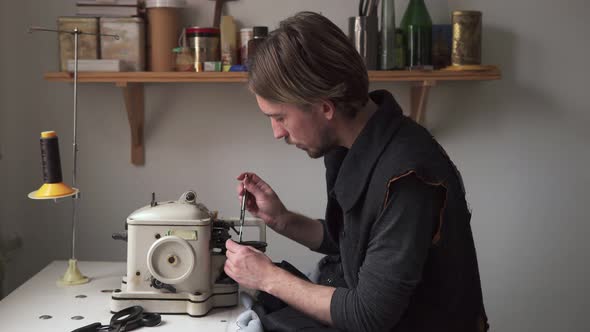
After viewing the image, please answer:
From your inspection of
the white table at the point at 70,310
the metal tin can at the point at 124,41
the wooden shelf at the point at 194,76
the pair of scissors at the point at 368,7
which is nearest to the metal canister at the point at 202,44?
the wooden shelf at the point at 194,76

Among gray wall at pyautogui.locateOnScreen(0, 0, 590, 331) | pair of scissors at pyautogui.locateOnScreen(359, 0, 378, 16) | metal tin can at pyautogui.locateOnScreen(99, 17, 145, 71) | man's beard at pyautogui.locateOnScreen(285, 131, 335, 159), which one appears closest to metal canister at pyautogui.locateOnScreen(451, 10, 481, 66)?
gray wall at pyautogui.locateOnScreen(0, 0, 590, 331)

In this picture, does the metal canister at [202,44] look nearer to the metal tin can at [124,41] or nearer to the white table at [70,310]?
the metal tin can at [124,41]

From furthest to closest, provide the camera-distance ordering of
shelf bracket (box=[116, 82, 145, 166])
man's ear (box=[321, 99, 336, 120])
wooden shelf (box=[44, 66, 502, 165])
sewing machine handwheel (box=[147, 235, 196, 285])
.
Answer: shelf bracket (box=[116, 82, 145, 166])
wooden shelf (box=[44, 66, 502, 165])
sewing machine handwheel (box=[147, 235, 196, 285])
man's ear (box=[321, 99, 336, 120])

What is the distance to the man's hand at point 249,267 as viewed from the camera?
1.66m

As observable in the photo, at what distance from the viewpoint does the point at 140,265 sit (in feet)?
5.99

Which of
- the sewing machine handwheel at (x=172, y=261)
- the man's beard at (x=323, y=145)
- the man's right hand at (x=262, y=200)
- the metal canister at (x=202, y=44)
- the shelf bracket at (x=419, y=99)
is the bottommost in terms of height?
the sewing machine handwheel at (x=172, y=261)

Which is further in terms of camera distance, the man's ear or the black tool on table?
the black tool on table

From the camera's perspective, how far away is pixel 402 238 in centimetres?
146

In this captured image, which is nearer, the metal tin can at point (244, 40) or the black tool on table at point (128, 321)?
the black tool on table at point (128, 321)

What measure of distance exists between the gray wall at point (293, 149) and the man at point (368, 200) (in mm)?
944

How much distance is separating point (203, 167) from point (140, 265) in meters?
0.82

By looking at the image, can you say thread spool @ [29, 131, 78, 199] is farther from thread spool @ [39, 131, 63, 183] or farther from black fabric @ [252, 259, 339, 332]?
black fabric @ [252, 259, 339, 332]

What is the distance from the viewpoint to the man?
1.48 m

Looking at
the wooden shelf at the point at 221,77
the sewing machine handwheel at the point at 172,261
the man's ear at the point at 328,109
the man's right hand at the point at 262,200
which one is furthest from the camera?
the wooden shelf at the point at 221,77
